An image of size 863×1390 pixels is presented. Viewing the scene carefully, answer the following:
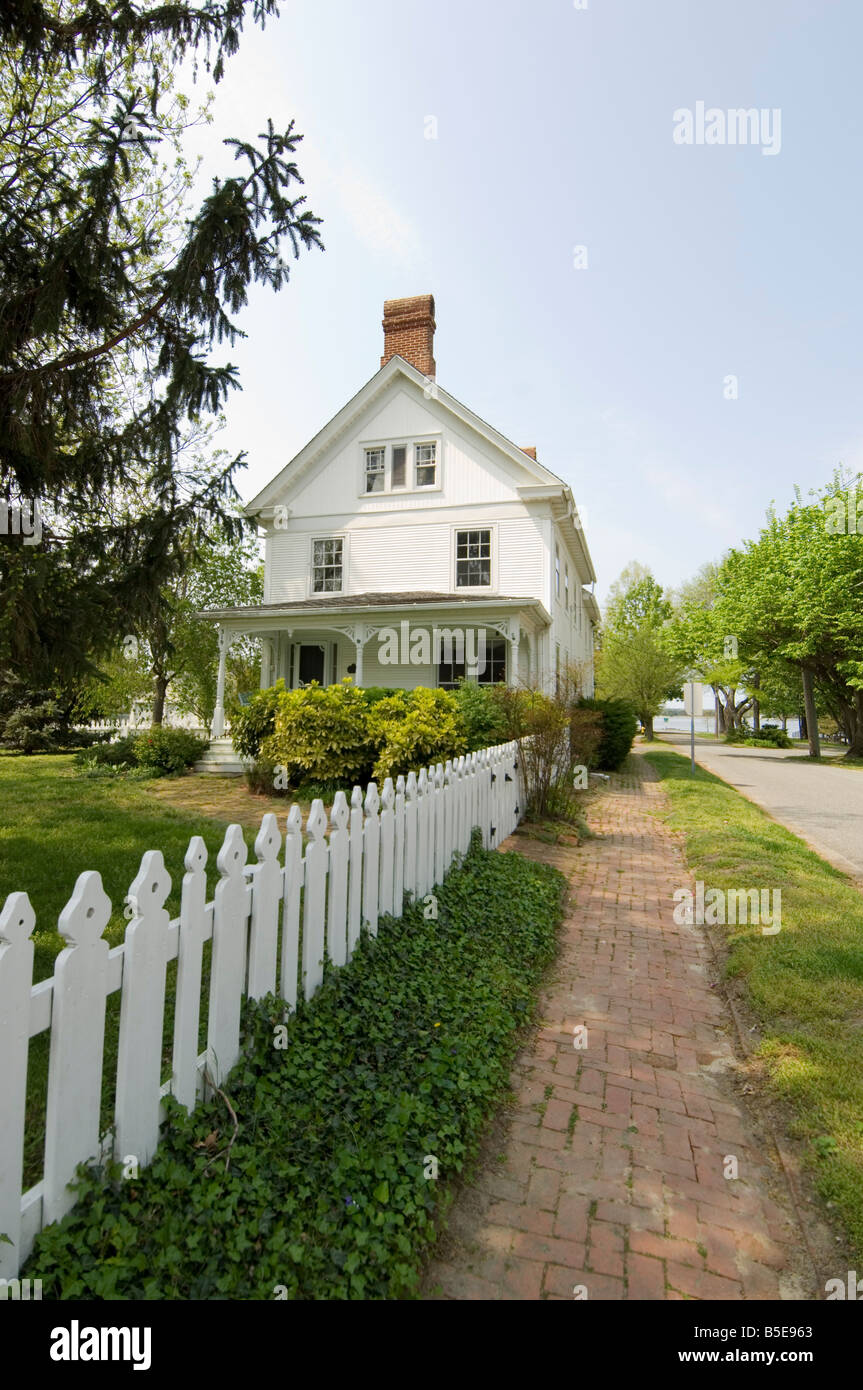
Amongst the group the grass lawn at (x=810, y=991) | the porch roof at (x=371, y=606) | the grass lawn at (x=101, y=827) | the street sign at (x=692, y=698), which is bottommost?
the grass lawn at (x=810, y=991)

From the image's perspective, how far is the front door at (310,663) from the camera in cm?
1897

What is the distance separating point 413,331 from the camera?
19062mm

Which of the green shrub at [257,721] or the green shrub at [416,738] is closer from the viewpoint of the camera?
the green shrub at [416,738]

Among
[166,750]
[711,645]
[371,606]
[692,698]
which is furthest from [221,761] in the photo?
[711,645]

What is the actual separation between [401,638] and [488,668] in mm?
2370

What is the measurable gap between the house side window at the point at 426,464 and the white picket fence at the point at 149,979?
15498 millimetres

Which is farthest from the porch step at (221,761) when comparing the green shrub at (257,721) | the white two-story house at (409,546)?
the green shrub at (257,721)

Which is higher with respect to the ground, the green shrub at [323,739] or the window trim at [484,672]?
the window trim at [484,672]

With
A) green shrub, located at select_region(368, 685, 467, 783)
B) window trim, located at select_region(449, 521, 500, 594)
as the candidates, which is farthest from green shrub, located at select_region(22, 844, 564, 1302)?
window trim, located at select_region(449, 521, 500, 594)

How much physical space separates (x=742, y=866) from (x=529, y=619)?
9952 millimetres

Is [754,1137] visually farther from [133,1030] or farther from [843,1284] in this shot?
[133,1030]

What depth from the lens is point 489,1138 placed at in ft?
→ 9.45

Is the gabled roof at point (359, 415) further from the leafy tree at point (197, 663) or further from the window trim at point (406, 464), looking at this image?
the leafy tree at point (197, 663)

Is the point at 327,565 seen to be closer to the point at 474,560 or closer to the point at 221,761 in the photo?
the point at 474,560
